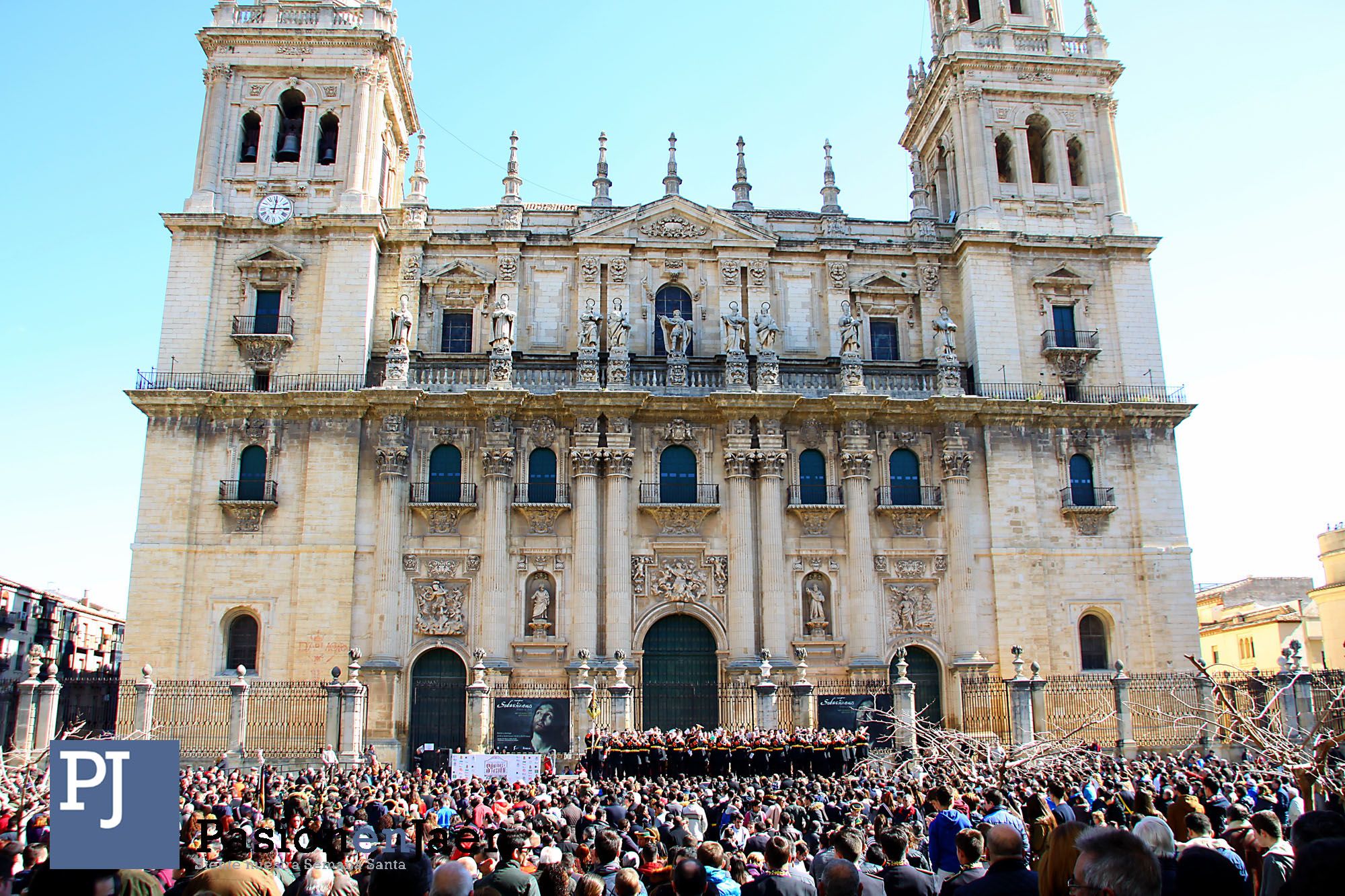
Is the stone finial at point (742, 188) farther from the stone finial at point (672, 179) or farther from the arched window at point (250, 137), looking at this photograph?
the arched window at point (250, 137)

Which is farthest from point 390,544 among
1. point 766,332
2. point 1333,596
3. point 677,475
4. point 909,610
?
Answer: point 1333,596

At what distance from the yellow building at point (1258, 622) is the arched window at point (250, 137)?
43.2m

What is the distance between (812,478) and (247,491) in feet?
53.5

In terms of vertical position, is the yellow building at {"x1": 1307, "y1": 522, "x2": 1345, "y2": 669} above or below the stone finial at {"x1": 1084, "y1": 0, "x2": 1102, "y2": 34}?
below

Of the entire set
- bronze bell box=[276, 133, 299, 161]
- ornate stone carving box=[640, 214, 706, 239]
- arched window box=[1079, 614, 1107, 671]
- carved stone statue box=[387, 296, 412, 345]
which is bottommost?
arched window box=[1079, 614, 1107, 671]

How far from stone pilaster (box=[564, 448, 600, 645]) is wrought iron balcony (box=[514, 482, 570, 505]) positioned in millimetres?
346

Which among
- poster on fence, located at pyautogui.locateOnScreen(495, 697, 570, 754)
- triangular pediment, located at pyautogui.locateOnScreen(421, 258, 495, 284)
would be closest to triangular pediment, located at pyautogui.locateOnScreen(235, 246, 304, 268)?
triangular pediment, located at pyautogui.locateOnScreen(421, 258, 495, 284)

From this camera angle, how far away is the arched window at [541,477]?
3031 centimetres

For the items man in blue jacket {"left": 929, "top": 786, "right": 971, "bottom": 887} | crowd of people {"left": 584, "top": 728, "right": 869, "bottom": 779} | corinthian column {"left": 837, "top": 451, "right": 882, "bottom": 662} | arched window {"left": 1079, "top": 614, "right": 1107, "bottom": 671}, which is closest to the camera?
man in blue jacket {"left": 929, "top": 786, "right": 971, "bottom": 887}

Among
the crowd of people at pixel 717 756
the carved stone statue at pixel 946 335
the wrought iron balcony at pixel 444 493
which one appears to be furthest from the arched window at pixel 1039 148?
the crowd of people at pixel 717 756

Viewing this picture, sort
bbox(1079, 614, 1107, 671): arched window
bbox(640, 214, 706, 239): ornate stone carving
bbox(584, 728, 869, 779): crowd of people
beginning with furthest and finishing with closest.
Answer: bbox(640, 214, 706, 239): ornate stone carving < bbox(1079, 614, 1107, 671): arched window < bbox(584, 728, 869, 779): crowd of people

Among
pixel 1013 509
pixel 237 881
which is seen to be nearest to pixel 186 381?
pixel 1013 509

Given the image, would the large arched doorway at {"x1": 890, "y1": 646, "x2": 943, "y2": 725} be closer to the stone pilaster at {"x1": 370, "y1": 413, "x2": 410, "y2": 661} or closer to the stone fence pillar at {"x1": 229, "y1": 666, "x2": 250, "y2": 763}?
the stone pilaster at {"x1": 370, "y1": 413, "x2": 410, "y2": 661}
